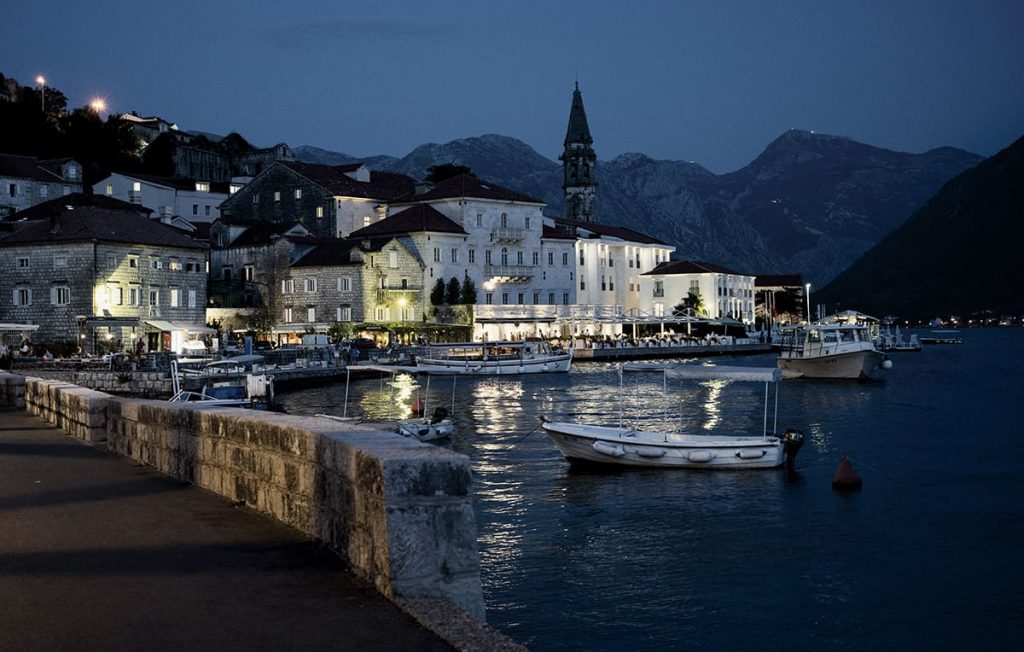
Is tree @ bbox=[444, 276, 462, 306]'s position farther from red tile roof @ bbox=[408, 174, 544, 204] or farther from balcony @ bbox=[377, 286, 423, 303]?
red tile roof @ bbox=[408, 174, 544, 204]

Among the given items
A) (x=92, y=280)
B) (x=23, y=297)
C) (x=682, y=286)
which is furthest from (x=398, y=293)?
(x=682, y=286)

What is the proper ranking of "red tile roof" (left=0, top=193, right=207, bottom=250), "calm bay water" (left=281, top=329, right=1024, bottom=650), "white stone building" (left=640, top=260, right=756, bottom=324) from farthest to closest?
1. "white stone building" (left=640, top=260, right=756, bottom=324)
2. "red tile roof" (left=0, top=193, right=207, bottom=250)
3. "calm bay water" (left=281, top=329, right=1024, bottom=650)

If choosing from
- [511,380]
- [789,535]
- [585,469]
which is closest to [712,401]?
[511,380]

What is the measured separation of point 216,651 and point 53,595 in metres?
1.81

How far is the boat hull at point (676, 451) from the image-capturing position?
30.8m

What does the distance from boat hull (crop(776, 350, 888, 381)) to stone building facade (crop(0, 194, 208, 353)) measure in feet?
132

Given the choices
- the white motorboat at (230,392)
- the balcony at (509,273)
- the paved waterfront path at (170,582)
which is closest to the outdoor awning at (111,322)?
the white motorboat at (230,392)

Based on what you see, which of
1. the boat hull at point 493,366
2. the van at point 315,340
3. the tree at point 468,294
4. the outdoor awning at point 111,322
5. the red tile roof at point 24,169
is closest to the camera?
the outdoor awning at point 111,322

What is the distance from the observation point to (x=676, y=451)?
31.0 metres

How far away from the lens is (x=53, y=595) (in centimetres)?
764

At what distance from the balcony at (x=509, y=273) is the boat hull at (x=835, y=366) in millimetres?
34761

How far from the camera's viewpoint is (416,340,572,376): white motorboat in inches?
3157

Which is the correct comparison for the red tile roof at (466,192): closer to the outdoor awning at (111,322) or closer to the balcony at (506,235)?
the balcony at (506,235)

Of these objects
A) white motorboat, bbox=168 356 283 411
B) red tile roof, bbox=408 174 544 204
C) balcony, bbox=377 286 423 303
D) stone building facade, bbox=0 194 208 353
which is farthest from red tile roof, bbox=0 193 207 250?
red tile roof, bbox=408 174 544 204
